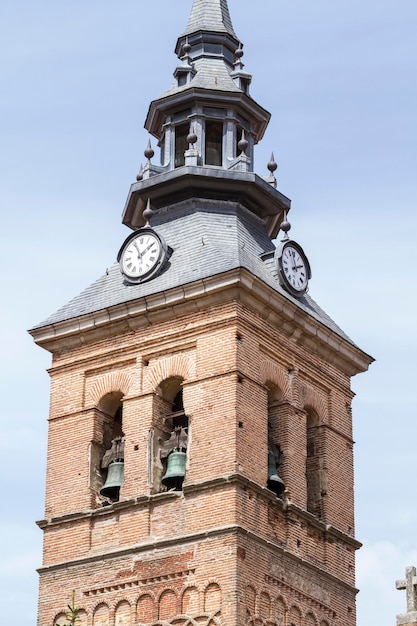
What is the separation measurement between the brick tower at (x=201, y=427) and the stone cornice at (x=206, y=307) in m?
0.04

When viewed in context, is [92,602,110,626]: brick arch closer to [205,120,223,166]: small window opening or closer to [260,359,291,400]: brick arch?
[260,359,291,400]: brick arch

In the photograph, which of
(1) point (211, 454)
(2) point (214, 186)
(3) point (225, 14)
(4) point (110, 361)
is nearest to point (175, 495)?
(1) point (211, 454)

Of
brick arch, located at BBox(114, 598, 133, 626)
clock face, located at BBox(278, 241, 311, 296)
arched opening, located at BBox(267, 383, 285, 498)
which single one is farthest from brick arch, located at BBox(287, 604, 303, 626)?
clock face, located at BBox(278, 241, 311, 296)

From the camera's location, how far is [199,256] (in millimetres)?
42125

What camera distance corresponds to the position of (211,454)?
3934 cm

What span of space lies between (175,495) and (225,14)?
1436 cm

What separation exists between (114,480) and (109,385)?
216 centimetres

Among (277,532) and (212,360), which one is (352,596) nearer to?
(277,532)

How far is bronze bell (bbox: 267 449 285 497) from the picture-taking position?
132ft

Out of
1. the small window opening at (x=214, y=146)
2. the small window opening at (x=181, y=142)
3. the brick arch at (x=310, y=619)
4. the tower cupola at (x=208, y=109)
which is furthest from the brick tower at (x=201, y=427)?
the small window opening at (x=214, y=146)

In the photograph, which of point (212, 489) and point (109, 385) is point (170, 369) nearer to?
point (109, 385)

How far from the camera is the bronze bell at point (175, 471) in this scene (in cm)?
3981

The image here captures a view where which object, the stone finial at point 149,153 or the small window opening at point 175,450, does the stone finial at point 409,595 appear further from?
the stone finial at point 149,153

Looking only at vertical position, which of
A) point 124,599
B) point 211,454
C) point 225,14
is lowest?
point 124,599
